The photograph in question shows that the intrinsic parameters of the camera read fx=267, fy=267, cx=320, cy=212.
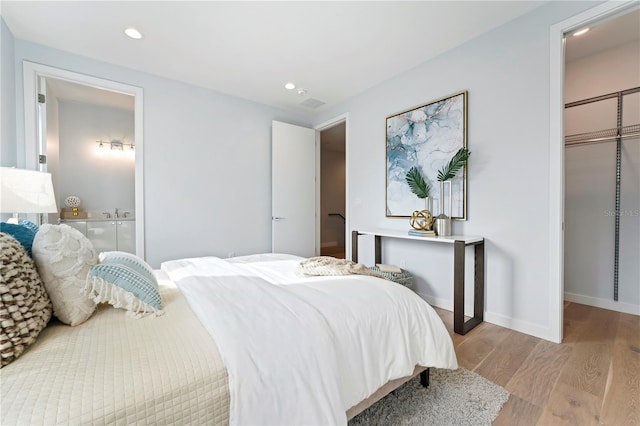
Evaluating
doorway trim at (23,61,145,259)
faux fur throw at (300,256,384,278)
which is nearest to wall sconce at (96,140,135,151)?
doorway trim at (23,61,145,259)

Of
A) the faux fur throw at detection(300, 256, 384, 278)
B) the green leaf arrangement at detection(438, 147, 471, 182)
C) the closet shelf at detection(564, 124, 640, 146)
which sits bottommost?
the faux fur throw at detection(300, 256, 384, 278)

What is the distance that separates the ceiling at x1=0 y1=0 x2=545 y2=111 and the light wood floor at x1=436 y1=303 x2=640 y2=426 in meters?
2.69

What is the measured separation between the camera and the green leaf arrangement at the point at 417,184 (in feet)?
9.11

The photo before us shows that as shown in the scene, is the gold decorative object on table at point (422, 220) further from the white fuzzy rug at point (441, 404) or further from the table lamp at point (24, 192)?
the table lamp at point (24, 192)

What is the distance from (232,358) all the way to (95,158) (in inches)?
194

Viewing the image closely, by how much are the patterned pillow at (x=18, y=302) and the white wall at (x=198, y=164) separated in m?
2.46

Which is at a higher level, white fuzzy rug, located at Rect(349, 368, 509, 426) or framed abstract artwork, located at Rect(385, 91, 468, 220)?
framed abstract artwork, located at Rect(385, 91, 468, 220)

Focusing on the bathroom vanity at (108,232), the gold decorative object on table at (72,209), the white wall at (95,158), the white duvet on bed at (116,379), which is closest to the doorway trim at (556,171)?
the white duvet on bed at (116,379)

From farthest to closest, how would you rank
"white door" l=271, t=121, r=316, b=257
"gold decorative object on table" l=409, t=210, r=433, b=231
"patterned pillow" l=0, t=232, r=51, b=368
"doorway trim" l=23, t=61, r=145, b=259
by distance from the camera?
"white door" l=271, t=121, r=316, b=257
"gold decorative object on table" l=409, t=210, r=433, b=231
"doorway trim" l=23, t=61, r=145, b=259
"patterned pillow" l=0, t=232, r=51, b=368

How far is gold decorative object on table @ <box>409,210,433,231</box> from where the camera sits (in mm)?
2705

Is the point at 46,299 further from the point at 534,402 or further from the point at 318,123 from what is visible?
the point at 318,123

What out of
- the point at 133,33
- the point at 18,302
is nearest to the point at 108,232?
the point at 133,33

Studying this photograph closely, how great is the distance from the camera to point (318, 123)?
14.6 ft

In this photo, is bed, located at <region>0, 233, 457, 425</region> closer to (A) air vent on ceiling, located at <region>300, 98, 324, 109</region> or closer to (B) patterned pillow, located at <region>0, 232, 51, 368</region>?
(B) patterned pillow, located at <region>0, 232, 51, 368</region>
